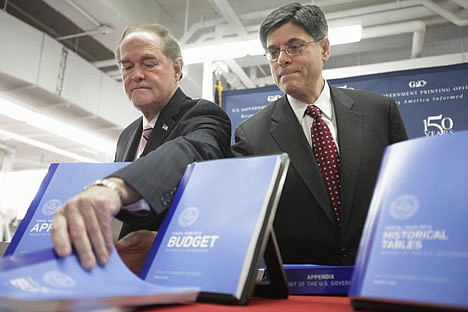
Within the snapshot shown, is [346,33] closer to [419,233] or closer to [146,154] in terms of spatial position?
[146,154]

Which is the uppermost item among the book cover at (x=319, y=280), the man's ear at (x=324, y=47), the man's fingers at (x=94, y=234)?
the man's ear at (x=324, y=47)

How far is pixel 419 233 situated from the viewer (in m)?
0.52

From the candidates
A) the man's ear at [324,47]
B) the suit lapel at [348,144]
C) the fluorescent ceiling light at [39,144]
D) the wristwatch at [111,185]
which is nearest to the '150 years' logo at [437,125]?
the man's ear at [324,47]

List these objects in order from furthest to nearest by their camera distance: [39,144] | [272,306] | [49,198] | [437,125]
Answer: [39,144] → [437,125] → [49,198] → [272,306]

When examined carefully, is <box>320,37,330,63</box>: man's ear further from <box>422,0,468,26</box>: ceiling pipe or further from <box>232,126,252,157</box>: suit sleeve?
<box>422,0,468,26</box>: ceiling pipe

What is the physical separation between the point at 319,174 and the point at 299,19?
581mm

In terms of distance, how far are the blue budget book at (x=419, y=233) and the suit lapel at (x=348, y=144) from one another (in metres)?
0.61

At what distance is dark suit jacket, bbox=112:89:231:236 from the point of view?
30.8 inches

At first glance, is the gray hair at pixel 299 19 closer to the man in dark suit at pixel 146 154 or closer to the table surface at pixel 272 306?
the man in dark suit at pixel 146 154

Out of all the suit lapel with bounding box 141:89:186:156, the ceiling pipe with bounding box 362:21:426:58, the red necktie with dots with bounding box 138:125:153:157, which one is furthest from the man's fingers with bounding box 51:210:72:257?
the ceiling pipe with bounding box 362:21:426:58

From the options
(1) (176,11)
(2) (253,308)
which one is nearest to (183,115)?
(2) (253,308)

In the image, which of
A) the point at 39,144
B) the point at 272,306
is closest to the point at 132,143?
the point at 272,306

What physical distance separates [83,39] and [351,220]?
5910mm

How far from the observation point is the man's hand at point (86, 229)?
1.95 feet
